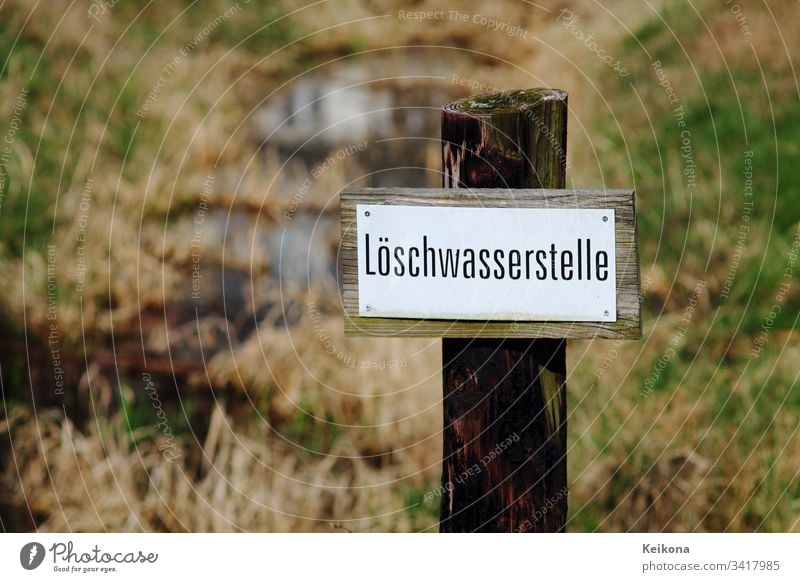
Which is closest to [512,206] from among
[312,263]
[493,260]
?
[493,260]

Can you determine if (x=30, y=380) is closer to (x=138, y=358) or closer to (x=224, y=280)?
(x=138, y=358)

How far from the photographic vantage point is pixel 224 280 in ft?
11.4

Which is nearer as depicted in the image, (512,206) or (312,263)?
(512,206)

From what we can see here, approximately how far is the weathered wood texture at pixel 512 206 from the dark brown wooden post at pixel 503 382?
0.05 metres

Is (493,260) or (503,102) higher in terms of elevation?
(503,102)

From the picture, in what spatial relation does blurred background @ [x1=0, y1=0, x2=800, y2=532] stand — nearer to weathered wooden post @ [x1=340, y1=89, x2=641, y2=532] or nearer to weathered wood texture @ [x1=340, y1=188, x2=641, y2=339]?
weathered wooden post @ [x1=340, y1=89, x2=641, y2=532]

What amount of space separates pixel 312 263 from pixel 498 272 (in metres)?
2.14

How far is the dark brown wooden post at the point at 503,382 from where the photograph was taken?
1537 millimetres

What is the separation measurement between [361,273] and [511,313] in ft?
0.81

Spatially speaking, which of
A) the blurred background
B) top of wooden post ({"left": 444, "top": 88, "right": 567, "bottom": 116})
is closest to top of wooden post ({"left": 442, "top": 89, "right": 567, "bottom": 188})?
top of wooden post ({"left": 444, "top": 88, "right": 567, "bottom": 116})

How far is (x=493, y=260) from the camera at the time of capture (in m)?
1.51

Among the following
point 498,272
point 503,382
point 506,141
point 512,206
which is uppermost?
point 506,141

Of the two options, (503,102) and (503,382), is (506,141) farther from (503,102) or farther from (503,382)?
(503,382)
